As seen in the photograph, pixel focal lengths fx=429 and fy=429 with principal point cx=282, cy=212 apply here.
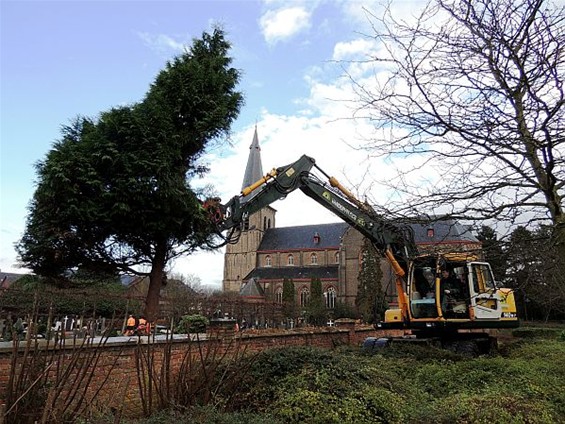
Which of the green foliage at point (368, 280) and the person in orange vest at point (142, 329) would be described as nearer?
the person in orange vest at point (142, 329)

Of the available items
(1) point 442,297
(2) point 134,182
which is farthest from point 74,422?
(2) point 134,182

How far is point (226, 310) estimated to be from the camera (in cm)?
1401

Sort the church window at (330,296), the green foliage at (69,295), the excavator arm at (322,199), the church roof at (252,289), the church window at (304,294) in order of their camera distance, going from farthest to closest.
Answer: the church window at (304,294), the church window at (330,296), the church roof at (252,289), the green foliage at (69,295), the excavator arm at (322,199)

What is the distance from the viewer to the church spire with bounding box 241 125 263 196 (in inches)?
2062

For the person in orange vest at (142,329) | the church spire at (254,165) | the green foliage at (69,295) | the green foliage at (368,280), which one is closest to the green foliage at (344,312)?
the green foliage at (368,280)

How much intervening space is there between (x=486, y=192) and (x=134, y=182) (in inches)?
409

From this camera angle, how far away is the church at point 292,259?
51375 millimetres

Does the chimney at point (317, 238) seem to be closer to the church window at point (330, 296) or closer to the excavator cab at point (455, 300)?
the church window at point (330, 296)

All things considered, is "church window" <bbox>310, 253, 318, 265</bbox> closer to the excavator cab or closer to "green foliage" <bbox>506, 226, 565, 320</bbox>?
the excavator cab

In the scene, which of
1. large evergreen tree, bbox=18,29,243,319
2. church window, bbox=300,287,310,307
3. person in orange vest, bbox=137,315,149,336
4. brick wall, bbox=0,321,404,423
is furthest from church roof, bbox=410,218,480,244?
church window, bbox=300,287,310,307

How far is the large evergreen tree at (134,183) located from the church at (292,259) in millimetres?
34328

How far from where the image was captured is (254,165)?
53.0m

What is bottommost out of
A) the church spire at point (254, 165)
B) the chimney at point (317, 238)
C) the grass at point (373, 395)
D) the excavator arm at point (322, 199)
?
the grass at point (373, 395)

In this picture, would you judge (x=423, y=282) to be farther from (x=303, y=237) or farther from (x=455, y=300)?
(x=303, y=237)
